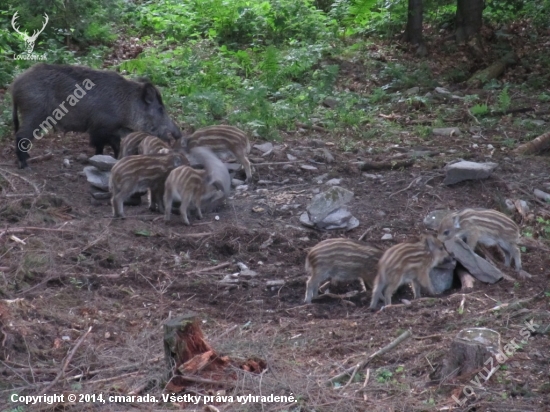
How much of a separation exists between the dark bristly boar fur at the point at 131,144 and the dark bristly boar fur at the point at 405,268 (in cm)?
429

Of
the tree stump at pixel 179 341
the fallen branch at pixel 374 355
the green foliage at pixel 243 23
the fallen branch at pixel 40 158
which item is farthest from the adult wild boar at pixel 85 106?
the fallen branch at pixel 374 355

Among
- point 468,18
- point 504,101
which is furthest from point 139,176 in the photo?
point 468,18

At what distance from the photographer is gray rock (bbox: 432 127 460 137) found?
12.4 m

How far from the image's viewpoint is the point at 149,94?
12.1 m

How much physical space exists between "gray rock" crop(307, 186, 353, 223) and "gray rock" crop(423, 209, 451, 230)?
0.90m

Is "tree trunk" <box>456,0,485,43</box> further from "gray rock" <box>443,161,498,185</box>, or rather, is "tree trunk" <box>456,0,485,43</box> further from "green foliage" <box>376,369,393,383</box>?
"green foliage" <box>376,369,393,383</box>

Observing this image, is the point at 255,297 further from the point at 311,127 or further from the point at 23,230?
the point at 311,127

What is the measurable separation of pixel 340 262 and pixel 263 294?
74cm

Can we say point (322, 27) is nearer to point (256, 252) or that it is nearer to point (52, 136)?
point (52, 136)

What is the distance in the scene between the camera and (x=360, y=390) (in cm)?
587

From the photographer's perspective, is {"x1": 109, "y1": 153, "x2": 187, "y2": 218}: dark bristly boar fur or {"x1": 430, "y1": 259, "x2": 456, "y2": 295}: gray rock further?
{"x1": 109, "y1": 153, "x2": 187, "y2": 218}: dark bristly boar fur

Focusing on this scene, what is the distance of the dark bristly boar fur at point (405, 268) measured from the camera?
25.8 ft

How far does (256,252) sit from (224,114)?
423 centimetres

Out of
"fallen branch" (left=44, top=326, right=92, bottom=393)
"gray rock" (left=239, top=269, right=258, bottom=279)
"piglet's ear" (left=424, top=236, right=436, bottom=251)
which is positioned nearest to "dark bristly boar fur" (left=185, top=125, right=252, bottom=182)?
"gray rock" (left=239, top=269, right=258, bottom=279)
